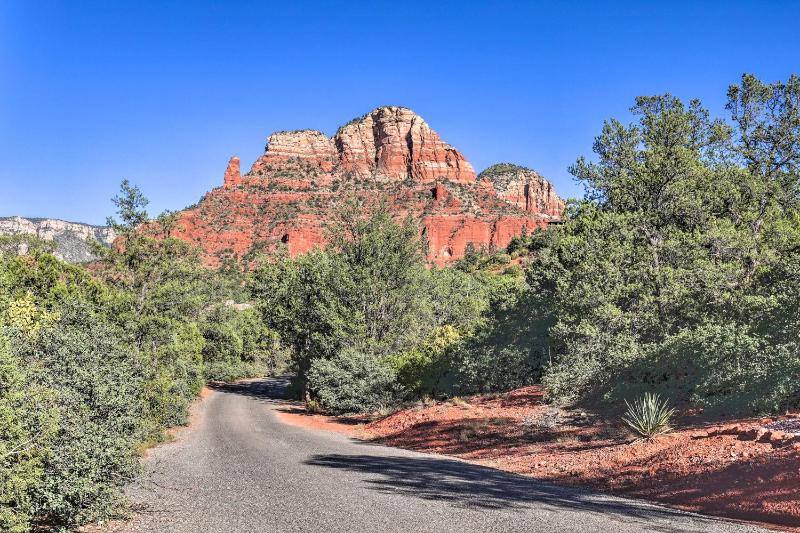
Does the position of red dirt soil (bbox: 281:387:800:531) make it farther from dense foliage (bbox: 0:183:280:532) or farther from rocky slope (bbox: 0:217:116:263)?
rocky slope (bbox: 0:217:116:263)

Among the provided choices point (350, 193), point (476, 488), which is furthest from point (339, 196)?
point (476, 488)

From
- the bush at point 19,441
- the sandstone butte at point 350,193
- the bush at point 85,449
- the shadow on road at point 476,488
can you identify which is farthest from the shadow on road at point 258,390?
the sandstone butte at point 350,193

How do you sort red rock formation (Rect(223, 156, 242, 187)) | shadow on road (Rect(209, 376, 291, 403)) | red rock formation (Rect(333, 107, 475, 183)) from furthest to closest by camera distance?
red rock formation (Rect(333, 107, 475, 183)) → red rock formation (Rect(223, 156, 242, 187)) → shadow on road (Rect(209, 376, 291, 403))

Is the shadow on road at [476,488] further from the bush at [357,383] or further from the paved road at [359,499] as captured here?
the bush at [357,383]

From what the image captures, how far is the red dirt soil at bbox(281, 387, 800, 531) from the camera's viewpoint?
30.3 feet

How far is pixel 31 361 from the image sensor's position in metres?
11.0

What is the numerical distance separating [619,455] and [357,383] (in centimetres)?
1672

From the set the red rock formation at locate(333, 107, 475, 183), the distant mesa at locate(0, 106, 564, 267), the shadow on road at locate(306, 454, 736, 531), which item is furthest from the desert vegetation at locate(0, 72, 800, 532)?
the red rock formation at locate(333, 107, 475, 183)

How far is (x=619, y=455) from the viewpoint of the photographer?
12.6 m

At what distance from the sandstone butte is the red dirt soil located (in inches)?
4086

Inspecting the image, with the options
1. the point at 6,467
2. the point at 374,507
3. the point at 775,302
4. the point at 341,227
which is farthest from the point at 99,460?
the point at 341,227

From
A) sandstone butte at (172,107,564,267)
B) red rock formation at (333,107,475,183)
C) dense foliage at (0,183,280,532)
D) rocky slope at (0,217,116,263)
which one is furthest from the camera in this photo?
red rock formation at (333,107,475,183)

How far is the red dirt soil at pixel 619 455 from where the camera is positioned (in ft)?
30.3

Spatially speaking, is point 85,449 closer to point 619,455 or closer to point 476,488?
point 476,488
